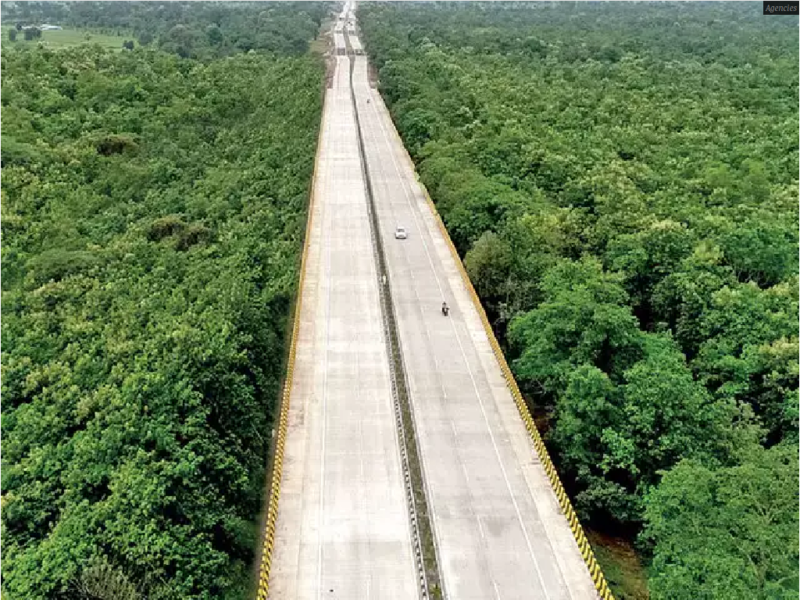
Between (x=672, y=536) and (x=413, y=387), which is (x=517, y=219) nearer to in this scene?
(x=413, y=387)

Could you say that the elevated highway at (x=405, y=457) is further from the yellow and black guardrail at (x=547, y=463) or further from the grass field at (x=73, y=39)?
the grass field at (x=73, y=39)

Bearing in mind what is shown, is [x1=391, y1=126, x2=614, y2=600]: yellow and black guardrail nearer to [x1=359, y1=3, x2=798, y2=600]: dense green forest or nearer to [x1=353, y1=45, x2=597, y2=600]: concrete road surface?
[x1=353, y1=45, x2=597, y2=600]: concrete road surface

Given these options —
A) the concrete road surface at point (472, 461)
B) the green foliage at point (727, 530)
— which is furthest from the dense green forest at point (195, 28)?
the green foliage at point (727, 530)

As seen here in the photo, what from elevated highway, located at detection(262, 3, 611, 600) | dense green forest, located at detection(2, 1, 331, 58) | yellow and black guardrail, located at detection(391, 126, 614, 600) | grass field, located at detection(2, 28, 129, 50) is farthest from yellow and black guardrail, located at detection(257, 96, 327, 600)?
grass field, located at detection(2, 28, 129, 50)

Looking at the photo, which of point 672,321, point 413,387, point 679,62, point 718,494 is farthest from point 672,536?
point 679,62

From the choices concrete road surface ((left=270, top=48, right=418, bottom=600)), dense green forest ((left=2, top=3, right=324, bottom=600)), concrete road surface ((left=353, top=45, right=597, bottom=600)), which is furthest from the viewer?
concrete road surface ((left=353, top=45, right=597, bottom=600))

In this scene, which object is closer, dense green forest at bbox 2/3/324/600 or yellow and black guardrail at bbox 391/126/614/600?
dense green forest at bbox 2/3/324/600

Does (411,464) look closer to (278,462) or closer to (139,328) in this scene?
(278,462)
